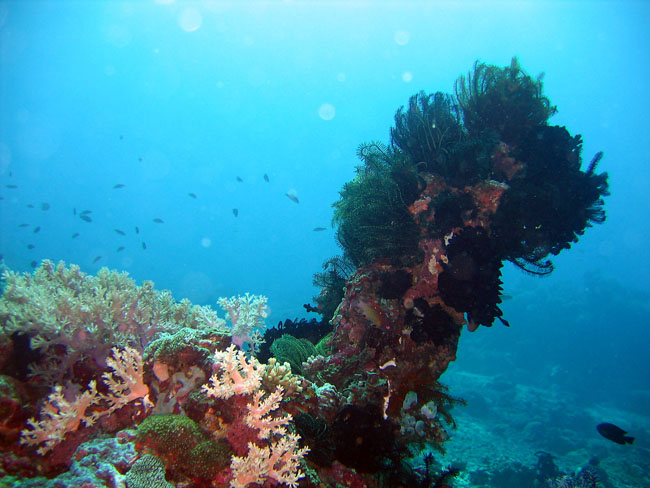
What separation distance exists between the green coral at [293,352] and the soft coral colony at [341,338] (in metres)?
0.04

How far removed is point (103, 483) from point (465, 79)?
27.7ft

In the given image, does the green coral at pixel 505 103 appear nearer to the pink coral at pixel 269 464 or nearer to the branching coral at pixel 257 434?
the branching coral at pixel 257 434

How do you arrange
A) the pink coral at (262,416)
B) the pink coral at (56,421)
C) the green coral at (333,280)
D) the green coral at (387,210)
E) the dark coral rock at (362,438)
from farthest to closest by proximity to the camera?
the green coral at (333,280) → the green coral at (387,210) → the dark coral rock at (362,438) → the pink coral at (262,416) → the pink coral at (56,421)

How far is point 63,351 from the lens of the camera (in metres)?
4.08

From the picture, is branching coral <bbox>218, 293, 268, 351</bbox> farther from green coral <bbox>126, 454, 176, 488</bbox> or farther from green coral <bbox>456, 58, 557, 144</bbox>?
green coral <bbox>456, 58, 557, 144</bbox>

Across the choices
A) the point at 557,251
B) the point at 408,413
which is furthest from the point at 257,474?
the point at 557,251

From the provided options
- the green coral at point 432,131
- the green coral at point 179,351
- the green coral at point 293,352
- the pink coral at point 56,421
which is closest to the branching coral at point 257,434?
the green coral at point 179,351

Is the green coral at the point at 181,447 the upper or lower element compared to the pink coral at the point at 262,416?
lower

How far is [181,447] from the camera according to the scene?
10.5 ft

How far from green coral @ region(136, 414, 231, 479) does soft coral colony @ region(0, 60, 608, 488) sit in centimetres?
1

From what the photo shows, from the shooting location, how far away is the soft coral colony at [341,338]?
3.24 meters

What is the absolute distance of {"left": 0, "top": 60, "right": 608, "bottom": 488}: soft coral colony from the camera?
324 centimetres

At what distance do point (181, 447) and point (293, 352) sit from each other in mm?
3069

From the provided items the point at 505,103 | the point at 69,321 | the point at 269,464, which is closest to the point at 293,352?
the point at 269,464
